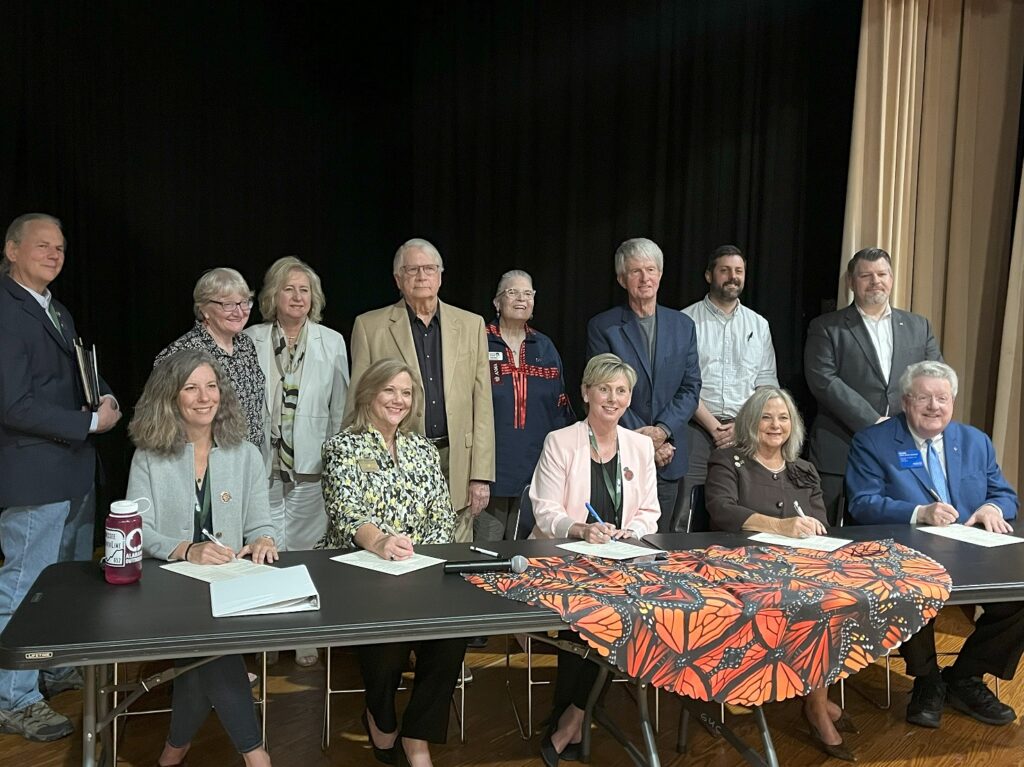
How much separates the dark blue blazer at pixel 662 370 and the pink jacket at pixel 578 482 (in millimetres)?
708

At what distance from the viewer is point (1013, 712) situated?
308 centimetres

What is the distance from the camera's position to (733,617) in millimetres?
2193

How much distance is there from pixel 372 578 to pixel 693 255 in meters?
3.46

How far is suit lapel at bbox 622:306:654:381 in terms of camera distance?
392 centimetres

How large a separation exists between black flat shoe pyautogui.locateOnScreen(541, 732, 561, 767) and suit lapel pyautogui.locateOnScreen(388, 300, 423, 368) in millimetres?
1450

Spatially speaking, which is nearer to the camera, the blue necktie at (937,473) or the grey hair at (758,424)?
the grey hair at (758,424)

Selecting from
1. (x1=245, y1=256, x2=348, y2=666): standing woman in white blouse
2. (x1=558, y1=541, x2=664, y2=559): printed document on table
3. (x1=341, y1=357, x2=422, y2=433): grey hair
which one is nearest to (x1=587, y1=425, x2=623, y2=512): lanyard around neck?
(x1=558, y1=541, x2=664, y2=559): printed document on table

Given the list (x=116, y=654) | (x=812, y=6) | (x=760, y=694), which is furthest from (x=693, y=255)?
(x=116, y=654)

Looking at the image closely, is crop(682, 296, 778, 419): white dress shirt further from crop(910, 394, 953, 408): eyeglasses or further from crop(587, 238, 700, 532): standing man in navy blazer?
crop(910, 394, 953, 408): eyeglasses

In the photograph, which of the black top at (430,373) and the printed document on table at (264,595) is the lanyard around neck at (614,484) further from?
the printed document on table at (264,595)

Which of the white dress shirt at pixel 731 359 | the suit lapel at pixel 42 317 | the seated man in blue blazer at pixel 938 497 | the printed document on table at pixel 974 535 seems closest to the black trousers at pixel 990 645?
the seated man in blue blazer at pixel 938 497

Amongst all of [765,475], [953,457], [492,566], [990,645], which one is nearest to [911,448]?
[953,457]

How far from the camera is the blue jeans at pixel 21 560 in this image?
290 cm

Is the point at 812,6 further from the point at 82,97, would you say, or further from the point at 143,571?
the point at 143,571
